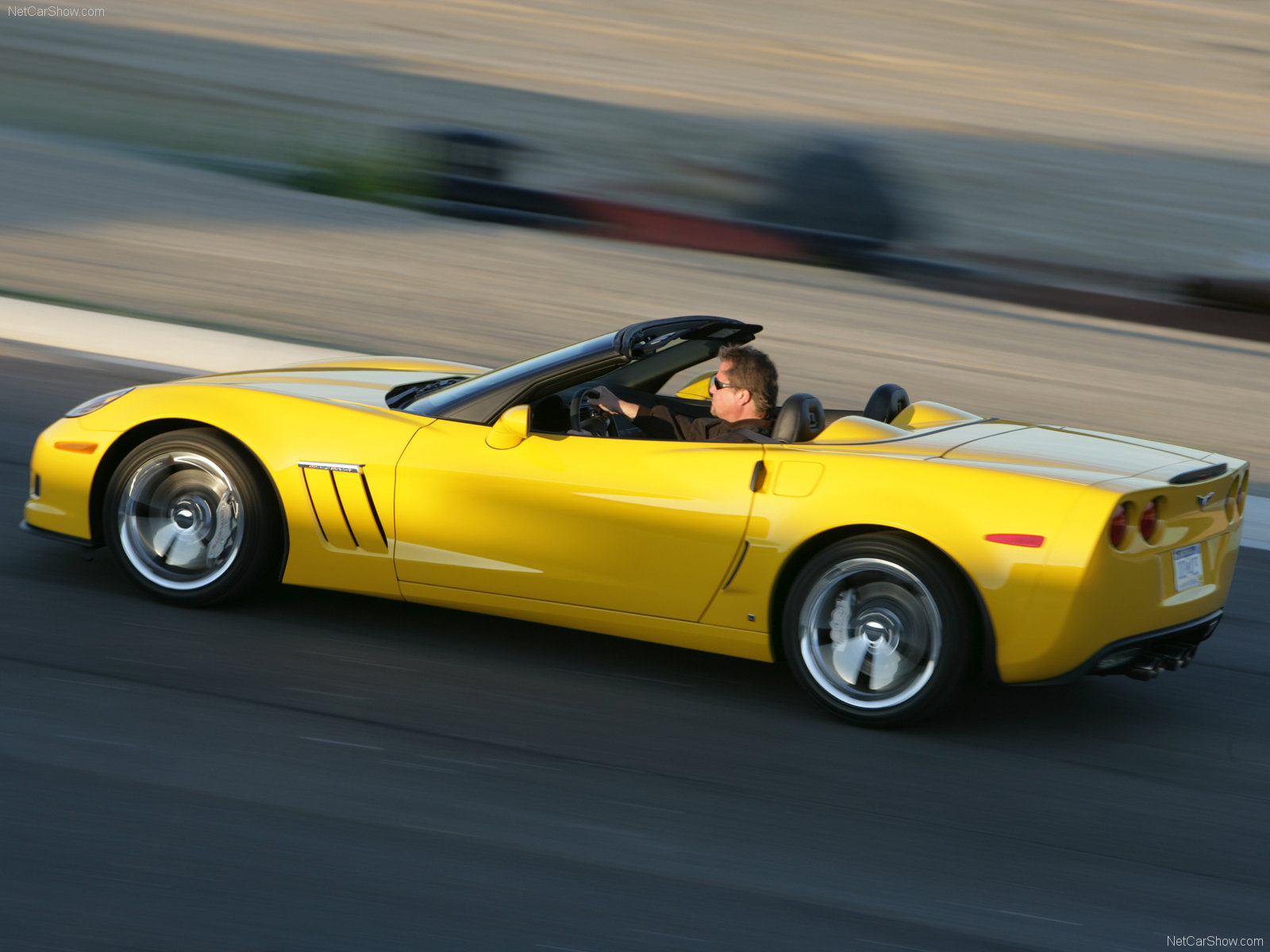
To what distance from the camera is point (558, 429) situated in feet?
17.8

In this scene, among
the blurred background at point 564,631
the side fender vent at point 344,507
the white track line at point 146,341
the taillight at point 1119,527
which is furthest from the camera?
the white track line at point 146,341

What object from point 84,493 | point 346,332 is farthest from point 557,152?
point 84,493

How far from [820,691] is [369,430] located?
180 centimetres

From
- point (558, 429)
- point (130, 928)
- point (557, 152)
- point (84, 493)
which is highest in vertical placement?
point (557, 152)

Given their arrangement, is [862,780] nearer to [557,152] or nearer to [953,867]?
[953,867]

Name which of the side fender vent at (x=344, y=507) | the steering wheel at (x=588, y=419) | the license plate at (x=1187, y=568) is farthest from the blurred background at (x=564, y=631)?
the steering wheel at (x=588, y=419)

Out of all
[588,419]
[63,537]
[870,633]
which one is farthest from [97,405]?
[870,633]

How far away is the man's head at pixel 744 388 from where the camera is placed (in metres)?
5.52

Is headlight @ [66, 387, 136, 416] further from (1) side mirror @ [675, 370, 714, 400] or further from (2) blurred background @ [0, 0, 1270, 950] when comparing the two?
(1) side mirror @ [675, 370, 714, 400]

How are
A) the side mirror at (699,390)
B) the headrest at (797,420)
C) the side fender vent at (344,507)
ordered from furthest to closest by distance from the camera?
the side mirror at (699,390) → the side fender vent at (344,507) → the headrest at (797,420)

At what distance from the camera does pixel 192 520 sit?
5598mm

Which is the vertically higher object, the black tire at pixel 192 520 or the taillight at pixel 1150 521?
the taillight at pixel 1150 521

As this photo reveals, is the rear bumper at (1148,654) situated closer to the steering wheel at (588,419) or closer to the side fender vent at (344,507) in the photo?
the steering wheel at (588,419)

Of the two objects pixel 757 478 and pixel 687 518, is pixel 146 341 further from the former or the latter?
pixel 757 478
